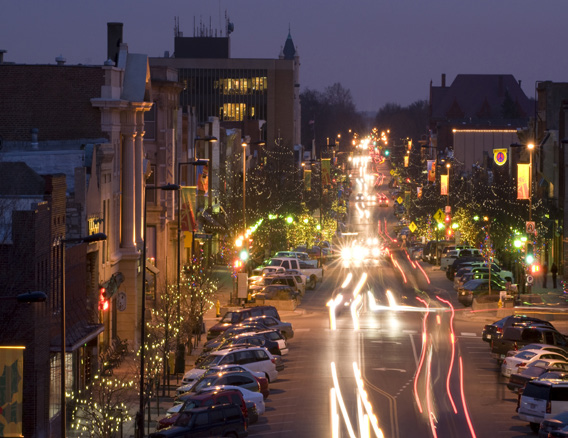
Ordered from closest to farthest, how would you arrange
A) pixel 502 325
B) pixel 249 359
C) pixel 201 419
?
pixel 201 419, pixel 249 359, pixel 502 325

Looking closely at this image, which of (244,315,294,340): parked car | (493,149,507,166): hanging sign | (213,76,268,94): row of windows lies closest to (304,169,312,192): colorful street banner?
(493,149,507,166): hanging sign

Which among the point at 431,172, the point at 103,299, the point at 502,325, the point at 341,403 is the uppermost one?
the point at 431,172

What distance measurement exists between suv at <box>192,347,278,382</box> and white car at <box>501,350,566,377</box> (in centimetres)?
813

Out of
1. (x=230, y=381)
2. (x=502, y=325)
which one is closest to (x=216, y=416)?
(x=230, y=381)

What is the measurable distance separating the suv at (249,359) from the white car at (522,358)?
8.13m

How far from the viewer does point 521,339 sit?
44.9m

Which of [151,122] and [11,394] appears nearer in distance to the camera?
[11,394]

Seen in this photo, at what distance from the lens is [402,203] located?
524 feet

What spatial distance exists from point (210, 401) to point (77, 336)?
23.2 feet

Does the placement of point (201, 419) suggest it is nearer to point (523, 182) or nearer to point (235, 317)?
point (235, 317)

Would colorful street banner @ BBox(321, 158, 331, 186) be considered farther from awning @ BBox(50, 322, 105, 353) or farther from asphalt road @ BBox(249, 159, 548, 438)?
awning @ BBox(50, 322, 105, 353)

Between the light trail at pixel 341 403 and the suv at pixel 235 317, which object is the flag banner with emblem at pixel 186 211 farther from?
the light trail at pixel 341 403

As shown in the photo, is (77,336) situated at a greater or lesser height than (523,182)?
lesser

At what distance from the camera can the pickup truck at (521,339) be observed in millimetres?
44094
